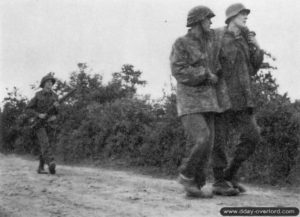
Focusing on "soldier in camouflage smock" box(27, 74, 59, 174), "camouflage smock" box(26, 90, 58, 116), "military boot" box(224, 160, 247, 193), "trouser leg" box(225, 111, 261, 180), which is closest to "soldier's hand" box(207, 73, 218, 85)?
"trouser leg" box(225, 111, 261, 180)

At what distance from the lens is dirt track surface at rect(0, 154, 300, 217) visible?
542 cm

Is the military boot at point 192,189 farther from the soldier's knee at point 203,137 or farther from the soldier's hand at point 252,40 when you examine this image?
the soldier's hand at point 252,40

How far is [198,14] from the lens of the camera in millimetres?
6324

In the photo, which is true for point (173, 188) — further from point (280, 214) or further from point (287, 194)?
point (280, 214)

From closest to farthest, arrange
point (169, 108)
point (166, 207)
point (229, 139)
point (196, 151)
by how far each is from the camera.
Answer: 1. point (166, 207)
2. point (196, 151)
3. point (229, 139)
4. point (169, 108)

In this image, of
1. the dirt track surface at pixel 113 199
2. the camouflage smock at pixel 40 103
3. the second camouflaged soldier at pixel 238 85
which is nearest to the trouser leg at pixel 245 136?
the second camouflaged soldier at pixel 238 85

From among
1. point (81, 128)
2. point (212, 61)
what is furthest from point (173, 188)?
point (81, 128)

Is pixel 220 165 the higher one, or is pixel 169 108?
pixel 169 108

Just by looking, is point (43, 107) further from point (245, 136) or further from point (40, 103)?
point (245, 136)

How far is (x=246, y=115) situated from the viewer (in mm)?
6402

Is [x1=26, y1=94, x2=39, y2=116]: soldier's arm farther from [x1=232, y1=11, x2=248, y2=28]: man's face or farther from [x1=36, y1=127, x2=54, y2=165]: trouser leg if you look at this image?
[x1=232, y1=11, x2=248, y2=28]: man's face

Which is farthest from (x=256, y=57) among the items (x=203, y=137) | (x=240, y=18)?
(x=203, y=137)

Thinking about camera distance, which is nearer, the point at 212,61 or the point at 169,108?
the point at 212,61

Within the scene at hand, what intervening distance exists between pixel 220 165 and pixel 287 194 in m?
1.02
